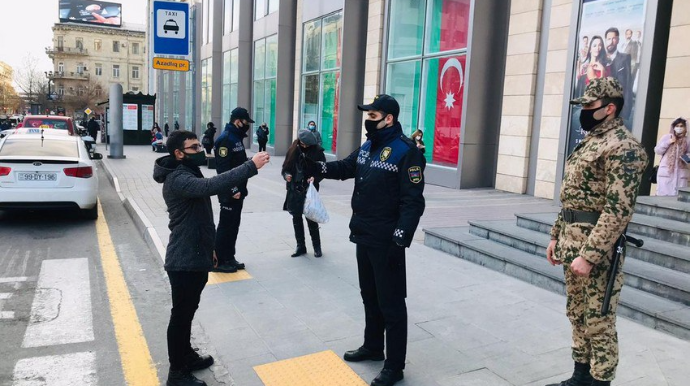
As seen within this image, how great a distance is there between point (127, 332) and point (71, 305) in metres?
1.02

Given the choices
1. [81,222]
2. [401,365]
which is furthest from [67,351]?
[81,222]

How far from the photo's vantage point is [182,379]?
3.70 meters

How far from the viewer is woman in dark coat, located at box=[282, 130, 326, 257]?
5672 mm

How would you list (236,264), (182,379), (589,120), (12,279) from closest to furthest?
(589,120)
(182,379)
(12,279)
(236,264)

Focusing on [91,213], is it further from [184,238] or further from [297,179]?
[184,238]

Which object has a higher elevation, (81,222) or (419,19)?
(419,19)

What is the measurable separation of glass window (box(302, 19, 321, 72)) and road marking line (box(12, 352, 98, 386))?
64.2 ft

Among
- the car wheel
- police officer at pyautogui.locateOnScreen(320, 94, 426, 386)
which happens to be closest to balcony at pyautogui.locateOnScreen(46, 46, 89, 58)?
the car wheel

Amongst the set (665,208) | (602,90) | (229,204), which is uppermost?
(602,90)

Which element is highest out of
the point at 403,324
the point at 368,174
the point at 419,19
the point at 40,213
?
the point at 419,19

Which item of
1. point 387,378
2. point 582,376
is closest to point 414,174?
point 387,378

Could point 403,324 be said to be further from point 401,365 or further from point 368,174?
point 368,174

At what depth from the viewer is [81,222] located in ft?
31.6

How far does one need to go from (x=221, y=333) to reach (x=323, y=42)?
19.0 m
